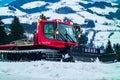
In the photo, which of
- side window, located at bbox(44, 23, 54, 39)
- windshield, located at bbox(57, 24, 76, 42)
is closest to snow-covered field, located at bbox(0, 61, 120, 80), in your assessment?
side window, located at bbox(44, 23, 54, 39)

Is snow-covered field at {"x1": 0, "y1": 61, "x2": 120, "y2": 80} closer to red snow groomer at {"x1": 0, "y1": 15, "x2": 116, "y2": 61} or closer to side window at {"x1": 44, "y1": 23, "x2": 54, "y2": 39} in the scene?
red snow groomer at {"x1": 0, "y1": 15, "x2": 116, "y2": 61}

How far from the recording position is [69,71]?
16562 millimetres

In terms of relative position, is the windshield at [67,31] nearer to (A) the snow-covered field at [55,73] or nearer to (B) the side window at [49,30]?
(B) the side window at [49,30]

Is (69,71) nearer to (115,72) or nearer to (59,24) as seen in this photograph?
(115,72)

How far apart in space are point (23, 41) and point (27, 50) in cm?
321

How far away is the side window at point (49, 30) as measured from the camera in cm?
3209

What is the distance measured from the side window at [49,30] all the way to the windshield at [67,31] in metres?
0.60

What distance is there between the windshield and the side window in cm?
60

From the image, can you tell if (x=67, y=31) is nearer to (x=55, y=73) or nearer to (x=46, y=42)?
(x=46, y=42)

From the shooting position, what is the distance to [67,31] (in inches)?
1305

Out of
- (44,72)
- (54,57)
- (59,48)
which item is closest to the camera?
(44,72)

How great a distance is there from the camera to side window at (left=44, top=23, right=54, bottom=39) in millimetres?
32094

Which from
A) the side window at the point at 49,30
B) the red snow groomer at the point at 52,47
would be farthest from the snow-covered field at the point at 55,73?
the side window at the point at 49,30

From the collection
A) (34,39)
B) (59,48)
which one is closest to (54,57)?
(59,48)
